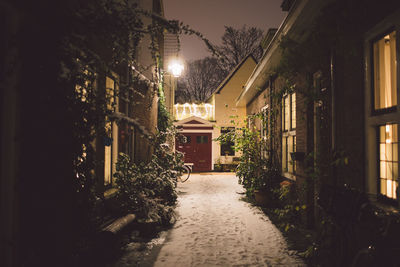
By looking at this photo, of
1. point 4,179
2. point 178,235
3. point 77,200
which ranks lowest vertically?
point 178,235

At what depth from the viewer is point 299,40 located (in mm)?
5234

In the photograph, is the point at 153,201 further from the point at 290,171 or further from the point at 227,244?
the point at 290,171

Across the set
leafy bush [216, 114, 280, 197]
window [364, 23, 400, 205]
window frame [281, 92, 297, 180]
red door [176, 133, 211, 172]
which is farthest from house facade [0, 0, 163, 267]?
red door [176, 133, 211, 172]

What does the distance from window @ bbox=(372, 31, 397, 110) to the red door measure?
48.9 ft

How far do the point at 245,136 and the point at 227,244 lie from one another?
4252mm

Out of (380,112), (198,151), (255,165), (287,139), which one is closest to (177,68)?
(255,165)

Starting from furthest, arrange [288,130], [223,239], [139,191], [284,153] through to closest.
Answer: [284,153] < [288,130] < [139,191] < [223,239]

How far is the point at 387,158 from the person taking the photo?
342cm

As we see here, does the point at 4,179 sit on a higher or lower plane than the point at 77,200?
higher

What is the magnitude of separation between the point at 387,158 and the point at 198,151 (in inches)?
589

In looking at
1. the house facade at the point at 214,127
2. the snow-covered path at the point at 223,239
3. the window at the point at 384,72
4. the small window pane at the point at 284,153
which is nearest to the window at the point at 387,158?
the window at the point at 384,72

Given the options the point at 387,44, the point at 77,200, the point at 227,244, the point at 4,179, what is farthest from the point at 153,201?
the point at 387,44

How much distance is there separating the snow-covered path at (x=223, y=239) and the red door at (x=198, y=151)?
32.6 feet

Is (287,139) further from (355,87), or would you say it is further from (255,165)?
(355,87)
